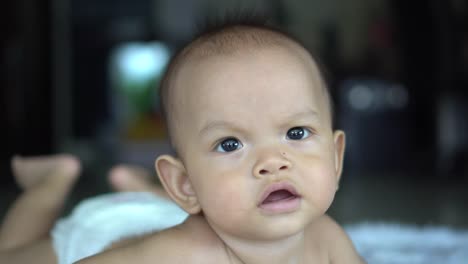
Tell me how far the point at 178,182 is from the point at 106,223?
0.39m

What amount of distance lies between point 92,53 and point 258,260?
11.8 ft

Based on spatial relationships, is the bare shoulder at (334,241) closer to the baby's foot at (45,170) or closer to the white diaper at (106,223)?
the white diaper at (106,223)

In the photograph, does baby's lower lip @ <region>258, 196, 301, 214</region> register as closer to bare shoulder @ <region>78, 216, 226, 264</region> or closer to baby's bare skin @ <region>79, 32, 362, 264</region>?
baby's bare skin @ <region>79, 32, 362, 264</region>

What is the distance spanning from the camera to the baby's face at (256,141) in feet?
2.37

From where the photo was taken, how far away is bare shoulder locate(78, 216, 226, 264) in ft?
2.69

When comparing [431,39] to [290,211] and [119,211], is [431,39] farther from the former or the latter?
[290,211]

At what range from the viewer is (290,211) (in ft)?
2.39

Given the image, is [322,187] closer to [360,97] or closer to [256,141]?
[256,141]

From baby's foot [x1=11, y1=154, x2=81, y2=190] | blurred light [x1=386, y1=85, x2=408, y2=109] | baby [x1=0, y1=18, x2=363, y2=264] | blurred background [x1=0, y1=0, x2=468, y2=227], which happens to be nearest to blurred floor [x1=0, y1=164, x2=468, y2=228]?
blurred background [x1=0, y1=0, x2=468, y2=227]

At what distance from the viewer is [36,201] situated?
1290 millimetres

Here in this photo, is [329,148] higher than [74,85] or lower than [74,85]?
higher

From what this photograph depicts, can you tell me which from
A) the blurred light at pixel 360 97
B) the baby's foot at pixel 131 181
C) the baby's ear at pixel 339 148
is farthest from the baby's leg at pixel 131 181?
the blurred light at pixel 360 97

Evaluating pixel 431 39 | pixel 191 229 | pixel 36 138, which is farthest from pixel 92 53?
pixel 191 229

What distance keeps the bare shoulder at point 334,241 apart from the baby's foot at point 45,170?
60 centimetres
